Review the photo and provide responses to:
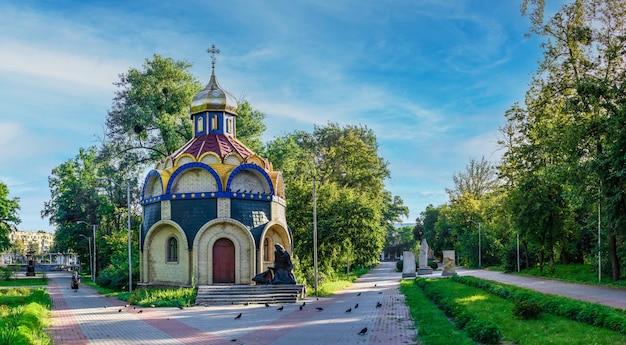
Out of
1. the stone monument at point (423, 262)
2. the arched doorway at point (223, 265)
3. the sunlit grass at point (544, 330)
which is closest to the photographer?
the sunlit grass at point (544, 330)

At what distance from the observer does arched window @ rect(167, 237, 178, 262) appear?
86.6 feet

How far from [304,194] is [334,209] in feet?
6.59

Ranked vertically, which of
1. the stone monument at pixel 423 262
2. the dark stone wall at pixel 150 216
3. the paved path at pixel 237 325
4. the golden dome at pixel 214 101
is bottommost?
the stone monument at pixel 423 262

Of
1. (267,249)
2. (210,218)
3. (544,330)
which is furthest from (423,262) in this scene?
(544,330)

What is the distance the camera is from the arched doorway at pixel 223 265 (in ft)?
83.6

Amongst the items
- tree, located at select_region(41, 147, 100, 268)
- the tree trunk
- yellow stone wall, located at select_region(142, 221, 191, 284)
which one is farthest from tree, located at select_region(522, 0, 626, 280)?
tree, located at select_region(41, 147, 100, 268)

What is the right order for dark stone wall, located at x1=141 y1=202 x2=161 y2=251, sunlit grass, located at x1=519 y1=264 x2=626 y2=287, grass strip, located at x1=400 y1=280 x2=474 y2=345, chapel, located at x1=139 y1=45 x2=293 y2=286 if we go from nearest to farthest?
1. grass strip, located at x1=400 y1=280 x2=474 y2=345
2. chapel, located at x1=139 y1=45 x2=293 y2=286
3. dark stone wall, located at x1=141 y1=202 x2=161 y2=251
4. sunlit grass, located at x1=519 y1=264 x2=626 y2=287

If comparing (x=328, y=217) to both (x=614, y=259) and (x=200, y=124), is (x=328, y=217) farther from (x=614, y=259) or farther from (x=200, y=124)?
(x=614, y=259)

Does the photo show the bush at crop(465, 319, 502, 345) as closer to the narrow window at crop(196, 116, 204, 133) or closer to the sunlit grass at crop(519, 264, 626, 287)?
the sunlit grass at crop(519, 264, 626, 287)

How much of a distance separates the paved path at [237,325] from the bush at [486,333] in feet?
4.34

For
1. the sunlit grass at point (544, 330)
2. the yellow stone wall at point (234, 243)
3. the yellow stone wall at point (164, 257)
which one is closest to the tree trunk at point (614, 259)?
the sunlit grass at point (544, 330)

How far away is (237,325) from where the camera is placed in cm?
A: 1530

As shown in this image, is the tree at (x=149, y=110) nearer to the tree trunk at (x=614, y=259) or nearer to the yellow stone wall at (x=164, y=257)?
the yellow stone wall at (x=164, y=257)

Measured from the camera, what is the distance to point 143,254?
2689 centimetres
